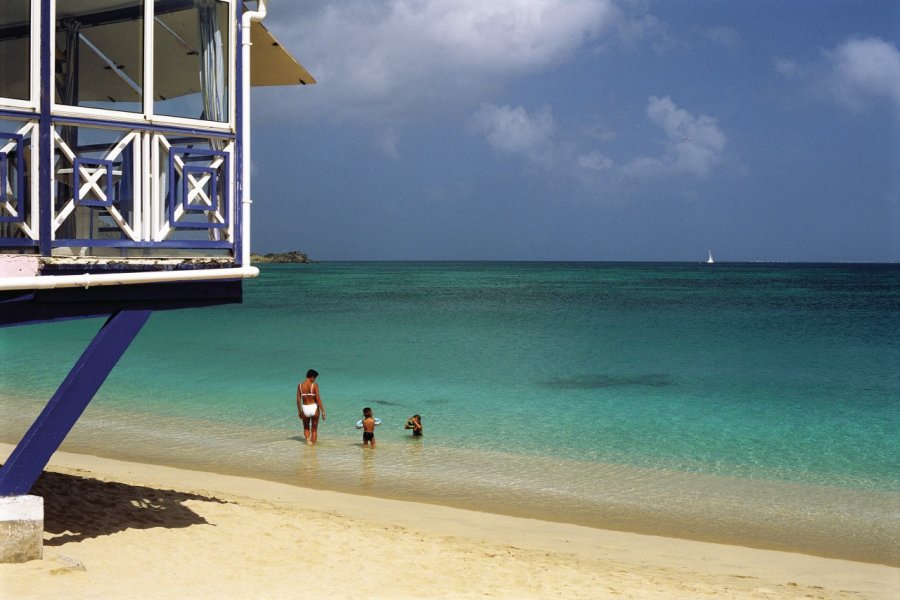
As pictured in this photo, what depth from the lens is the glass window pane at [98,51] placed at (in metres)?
6.93

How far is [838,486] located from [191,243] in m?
10.3

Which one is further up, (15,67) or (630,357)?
(15,67)

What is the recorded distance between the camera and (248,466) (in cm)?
1370

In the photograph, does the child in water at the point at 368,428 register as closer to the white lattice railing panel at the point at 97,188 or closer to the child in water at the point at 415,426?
the child in water at the point at 415,426

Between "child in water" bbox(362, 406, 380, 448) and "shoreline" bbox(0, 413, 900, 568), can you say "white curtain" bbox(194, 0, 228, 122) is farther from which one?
"child in water" bbox(362, 406, 380, 448)

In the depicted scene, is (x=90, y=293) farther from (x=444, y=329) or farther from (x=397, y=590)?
(x=444, y=329)

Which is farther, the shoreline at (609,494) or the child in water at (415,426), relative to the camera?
the child in water at (415,426)

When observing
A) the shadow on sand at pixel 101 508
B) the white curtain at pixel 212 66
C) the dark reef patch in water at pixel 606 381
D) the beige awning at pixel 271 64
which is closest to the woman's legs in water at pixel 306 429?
the shadow on sand at pixel 101 508

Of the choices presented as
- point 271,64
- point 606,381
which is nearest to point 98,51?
point 271,64

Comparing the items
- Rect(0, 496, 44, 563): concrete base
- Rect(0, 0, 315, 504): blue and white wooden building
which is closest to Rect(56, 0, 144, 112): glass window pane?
Rect(0, 0, 315, 504): blue and white wooden building

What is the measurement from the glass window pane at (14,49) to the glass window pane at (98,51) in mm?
332

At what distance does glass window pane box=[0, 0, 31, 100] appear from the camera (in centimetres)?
660

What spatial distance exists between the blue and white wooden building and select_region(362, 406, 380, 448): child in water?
7559 millimetres

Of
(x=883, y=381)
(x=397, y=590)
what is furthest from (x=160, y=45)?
(x=883, y=381)
